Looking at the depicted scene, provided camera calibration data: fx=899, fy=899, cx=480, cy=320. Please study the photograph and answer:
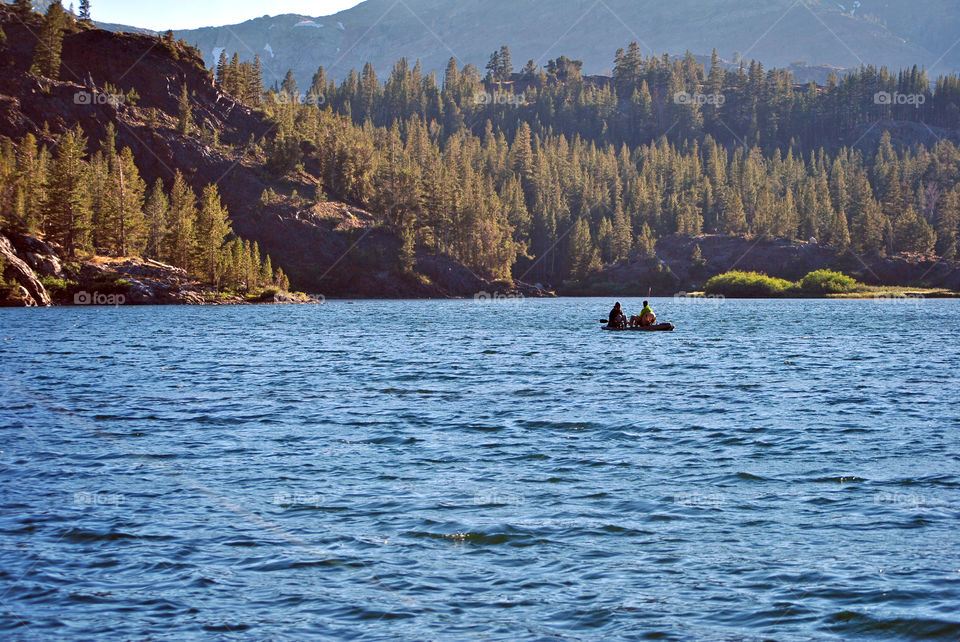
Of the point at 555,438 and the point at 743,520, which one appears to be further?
the point at 555,438

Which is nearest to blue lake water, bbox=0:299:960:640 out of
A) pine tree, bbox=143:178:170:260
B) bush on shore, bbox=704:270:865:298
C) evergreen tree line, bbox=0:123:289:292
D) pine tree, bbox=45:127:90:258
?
pine tree, bbox=45:127:90:258

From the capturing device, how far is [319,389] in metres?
40.0

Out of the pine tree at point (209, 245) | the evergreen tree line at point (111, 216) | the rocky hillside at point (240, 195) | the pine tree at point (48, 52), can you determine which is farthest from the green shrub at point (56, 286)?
the pine tree at point (48, 52)

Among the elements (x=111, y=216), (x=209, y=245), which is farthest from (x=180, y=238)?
(x=111, y=216)

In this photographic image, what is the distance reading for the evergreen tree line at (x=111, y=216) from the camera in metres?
128

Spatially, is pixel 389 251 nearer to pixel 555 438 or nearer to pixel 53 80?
pixel 53 80

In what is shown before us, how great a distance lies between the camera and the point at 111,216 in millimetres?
138625

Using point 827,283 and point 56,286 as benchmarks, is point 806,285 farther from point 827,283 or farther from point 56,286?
point 56,286

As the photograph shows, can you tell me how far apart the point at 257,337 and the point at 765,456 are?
55989 mm

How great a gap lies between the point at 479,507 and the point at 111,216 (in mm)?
133741

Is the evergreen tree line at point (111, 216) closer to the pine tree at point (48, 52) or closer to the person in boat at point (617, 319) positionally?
the pine tree at point (48, 52)

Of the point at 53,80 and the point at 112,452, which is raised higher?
the point at 53,80

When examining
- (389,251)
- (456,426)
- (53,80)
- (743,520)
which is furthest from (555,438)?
(53,80)

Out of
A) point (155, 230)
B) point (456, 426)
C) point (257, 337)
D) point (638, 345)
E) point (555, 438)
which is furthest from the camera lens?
point (155, 230)
